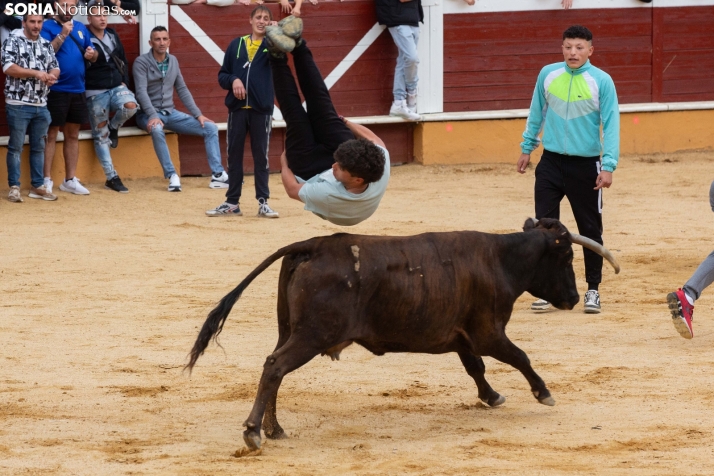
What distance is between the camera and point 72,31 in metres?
10.4

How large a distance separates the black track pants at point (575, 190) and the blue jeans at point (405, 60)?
559cm

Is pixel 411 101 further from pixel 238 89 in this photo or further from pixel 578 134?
pixel 578 134

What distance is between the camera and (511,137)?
13000 millimetres

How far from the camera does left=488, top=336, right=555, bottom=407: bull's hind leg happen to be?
458 centimetres

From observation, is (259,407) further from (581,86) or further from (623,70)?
(623,70)

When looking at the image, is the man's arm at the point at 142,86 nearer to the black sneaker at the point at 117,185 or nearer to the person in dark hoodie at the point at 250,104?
the black sneaker at the point at 117,185

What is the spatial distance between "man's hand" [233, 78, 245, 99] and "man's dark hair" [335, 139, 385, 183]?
5398mm

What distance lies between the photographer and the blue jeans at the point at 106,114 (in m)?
10.7

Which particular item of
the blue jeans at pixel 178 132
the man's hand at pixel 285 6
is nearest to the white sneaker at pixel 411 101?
the man's hand at pixel 285 6

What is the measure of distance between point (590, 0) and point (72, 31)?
19.6 ft

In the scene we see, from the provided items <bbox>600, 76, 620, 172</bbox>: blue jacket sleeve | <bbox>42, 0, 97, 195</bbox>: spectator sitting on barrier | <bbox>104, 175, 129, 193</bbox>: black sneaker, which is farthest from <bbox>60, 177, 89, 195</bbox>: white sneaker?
<bbox>600, 76, 620, 172</bbox>: blue jacket sleeve

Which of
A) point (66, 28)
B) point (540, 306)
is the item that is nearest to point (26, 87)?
point (66, 28)

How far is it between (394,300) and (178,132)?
7.42 m

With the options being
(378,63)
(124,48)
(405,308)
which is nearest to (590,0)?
(378,63)
